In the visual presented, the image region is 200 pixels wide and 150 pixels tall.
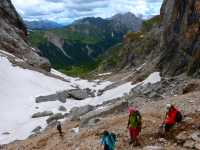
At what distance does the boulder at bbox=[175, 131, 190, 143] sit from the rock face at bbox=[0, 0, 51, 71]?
52.3 metres

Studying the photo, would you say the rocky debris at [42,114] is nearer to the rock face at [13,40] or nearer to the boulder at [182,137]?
the boulder at [182,137]

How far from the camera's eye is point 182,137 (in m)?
7.14

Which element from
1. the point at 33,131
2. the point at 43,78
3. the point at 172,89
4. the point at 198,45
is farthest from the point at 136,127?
the point at 43,78

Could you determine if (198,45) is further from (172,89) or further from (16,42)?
(16,42)

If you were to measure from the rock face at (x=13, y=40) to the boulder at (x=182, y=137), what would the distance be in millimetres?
52342

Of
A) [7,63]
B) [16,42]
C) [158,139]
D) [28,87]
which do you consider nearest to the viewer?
[158,139]

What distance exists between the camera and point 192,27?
73.7 feet

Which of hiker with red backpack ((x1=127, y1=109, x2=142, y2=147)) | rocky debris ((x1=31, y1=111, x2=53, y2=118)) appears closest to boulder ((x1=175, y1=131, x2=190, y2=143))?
hiker with red backpack ((x1=127, y1=109, x2=142, y2=147))

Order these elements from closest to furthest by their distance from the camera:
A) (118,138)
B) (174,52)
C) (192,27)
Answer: (118,138), (192,27), (174,52)

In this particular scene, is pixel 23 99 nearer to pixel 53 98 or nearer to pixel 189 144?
pixel 53 98

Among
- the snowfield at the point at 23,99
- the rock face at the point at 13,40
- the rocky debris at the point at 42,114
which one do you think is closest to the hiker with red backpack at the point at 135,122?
the snowfield at the point at 23,99

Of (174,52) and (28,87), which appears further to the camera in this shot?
(28,87)

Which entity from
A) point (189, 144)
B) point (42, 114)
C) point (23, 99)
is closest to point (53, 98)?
point (23, 99)

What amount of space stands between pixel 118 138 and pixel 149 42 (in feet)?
206
